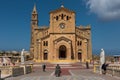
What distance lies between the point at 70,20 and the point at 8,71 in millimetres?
47614

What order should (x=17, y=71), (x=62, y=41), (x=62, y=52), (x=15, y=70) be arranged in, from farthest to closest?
(x=62, y=52) → (x=62, y=41) → (x=17, y=71) → (x=15, y=70)

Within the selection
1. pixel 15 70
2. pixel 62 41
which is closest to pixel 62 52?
pixel 62 41

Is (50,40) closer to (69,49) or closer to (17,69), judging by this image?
(69,49)

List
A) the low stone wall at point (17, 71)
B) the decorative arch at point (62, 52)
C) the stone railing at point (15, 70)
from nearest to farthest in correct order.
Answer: the low stone wall at point (17, 71) < the stone railing at point (15, 70) < the decorative arch at point (62, 52)

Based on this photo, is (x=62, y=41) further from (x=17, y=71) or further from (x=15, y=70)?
(x=15, y=70)

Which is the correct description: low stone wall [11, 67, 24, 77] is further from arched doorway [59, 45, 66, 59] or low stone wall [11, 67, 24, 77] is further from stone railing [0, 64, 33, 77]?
arched doorway [59, 45, 66, 59]

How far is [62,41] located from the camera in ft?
252

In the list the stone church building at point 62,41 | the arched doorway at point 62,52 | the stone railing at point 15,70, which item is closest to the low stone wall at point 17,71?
the stone railing at point 15,70

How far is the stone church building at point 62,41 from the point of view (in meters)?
77.2

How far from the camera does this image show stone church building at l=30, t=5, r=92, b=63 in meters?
77.2

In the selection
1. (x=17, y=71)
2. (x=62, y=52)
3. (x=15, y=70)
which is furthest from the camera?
(x=62, y=52)

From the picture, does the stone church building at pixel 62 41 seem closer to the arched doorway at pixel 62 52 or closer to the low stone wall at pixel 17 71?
the arched doorway at pixel 62 52

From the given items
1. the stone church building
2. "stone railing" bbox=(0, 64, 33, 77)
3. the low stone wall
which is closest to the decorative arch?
the stone church building

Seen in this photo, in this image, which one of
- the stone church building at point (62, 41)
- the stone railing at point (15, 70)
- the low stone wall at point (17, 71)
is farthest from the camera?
the stone church building at point (62, 41)
